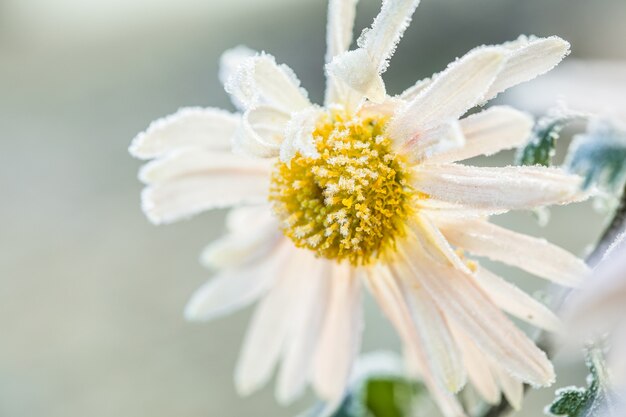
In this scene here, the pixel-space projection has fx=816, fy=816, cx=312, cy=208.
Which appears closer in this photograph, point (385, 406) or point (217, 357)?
point (385, 406)

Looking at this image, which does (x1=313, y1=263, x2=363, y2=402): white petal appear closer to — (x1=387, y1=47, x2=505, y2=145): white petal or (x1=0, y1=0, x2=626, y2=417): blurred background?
(x1=387, y1=47, x2=505, y2=145): white petal

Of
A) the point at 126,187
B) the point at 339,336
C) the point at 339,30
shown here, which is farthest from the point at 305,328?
the point at 126,187

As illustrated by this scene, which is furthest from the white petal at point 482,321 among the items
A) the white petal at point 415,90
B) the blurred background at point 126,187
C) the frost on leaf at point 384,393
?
the blurred background at point 126,187

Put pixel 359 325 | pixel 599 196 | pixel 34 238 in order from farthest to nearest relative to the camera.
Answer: pixel 34 238 < pixel 359 325 < pixel 599 196

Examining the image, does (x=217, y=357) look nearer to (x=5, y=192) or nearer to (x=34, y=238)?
(x=34, y=238)

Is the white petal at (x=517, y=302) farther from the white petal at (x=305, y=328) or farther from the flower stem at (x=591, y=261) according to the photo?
the white petal at (x=305, y=328)

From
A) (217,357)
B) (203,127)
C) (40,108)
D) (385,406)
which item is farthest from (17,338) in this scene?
(203,127)
